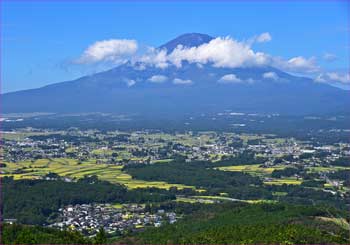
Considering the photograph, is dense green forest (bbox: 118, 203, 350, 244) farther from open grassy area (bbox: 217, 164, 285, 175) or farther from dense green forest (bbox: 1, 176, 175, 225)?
open grassy area (bbox: 217, 164, 285, 175)

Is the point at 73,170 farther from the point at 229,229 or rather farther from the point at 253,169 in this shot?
the point at 229,229

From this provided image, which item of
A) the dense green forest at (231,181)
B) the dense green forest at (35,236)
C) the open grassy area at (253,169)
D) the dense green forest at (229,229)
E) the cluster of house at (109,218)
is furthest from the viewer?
the open grassy area at (253,169)

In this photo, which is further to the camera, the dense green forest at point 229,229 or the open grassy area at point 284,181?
the open grassy area at point 284,181

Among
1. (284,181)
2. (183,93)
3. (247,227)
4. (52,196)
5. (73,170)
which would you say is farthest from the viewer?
(183,93)

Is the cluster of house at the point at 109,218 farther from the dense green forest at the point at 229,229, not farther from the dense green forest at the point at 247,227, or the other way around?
the dense green forest at the point at 247,227

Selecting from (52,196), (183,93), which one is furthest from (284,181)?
(183,93)

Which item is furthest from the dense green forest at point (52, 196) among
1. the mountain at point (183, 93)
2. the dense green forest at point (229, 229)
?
the mountain at point (183, 93)

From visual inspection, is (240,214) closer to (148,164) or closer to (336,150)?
(148,164)
